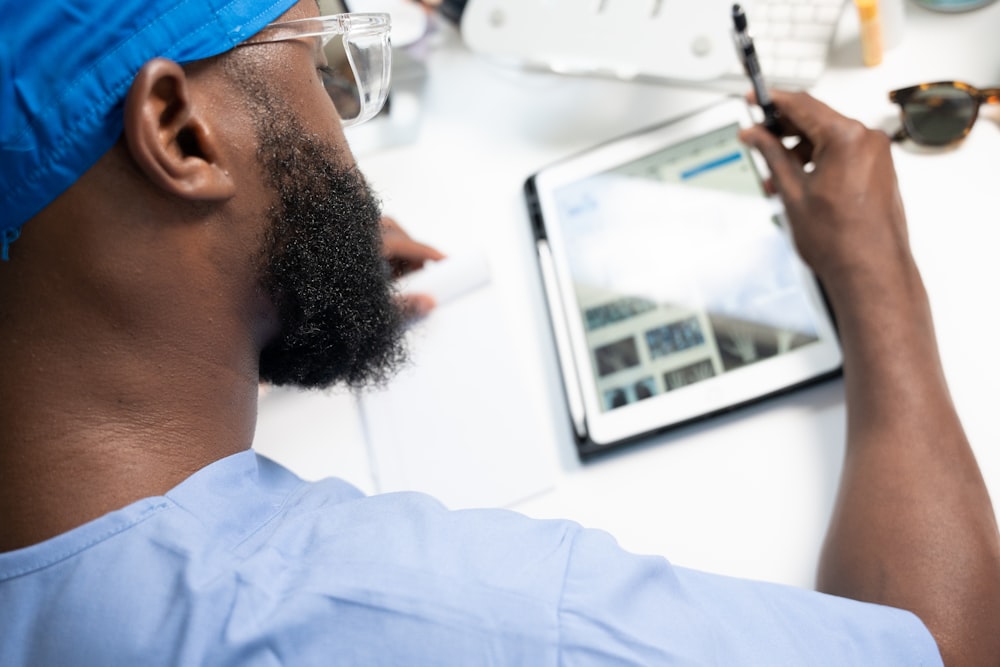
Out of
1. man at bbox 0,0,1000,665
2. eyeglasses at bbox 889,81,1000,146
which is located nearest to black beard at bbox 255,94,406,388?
man at bbox 0,0,1000,665

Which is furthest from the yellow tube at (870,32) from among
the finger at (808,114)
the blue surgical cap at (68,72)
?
the blue surgical cap at (68,72)

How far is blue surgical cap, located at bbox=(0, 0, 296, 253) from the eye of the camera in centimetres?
42

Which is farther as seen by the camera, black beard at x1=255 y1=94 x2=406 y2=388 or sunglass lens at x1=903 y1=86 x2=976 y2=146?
sunglass lens at x1=903 y1=86 x2=976 y2=146

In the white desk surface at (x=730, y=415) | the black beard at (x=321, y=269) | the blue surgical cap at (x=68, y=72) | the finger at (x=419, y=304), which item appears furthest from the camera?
the finger at (x=419, y=304)

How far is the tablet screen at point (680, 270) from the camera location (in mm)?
710

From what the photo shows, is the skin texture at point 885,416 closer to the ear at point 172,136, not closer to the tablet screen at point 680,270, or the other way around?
the tablet screen at point 680,270

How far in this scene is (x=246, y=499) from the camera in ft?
1.66

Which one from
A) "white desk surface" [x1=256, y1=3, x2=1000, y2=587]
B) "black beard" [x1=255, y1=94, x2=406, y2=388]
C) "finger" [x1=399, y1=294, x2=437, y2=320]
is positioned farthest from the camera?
"finger" [x1=399, y1=294, x2=437, y2=320]

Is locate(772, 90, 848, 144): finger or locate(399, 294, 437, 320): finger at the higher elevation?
locate(772, 90, 848, 144): finger

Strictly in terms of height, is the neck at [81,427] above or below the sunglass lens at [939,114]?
above

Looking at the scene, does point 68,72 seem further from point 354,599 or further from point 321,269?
point 354,599

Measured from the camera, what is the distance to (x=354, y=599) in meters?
0.44

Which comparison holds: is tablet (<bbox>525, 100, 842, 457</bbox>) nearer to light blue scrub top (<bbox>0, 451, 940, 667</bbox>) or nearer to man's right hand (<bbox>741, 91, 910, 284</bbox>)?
man's right hand (<bbox>741, 91, 910, 284</bbox>)

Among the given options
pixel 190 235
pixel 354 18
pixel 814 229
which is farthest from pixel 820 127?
pixel 190 235
